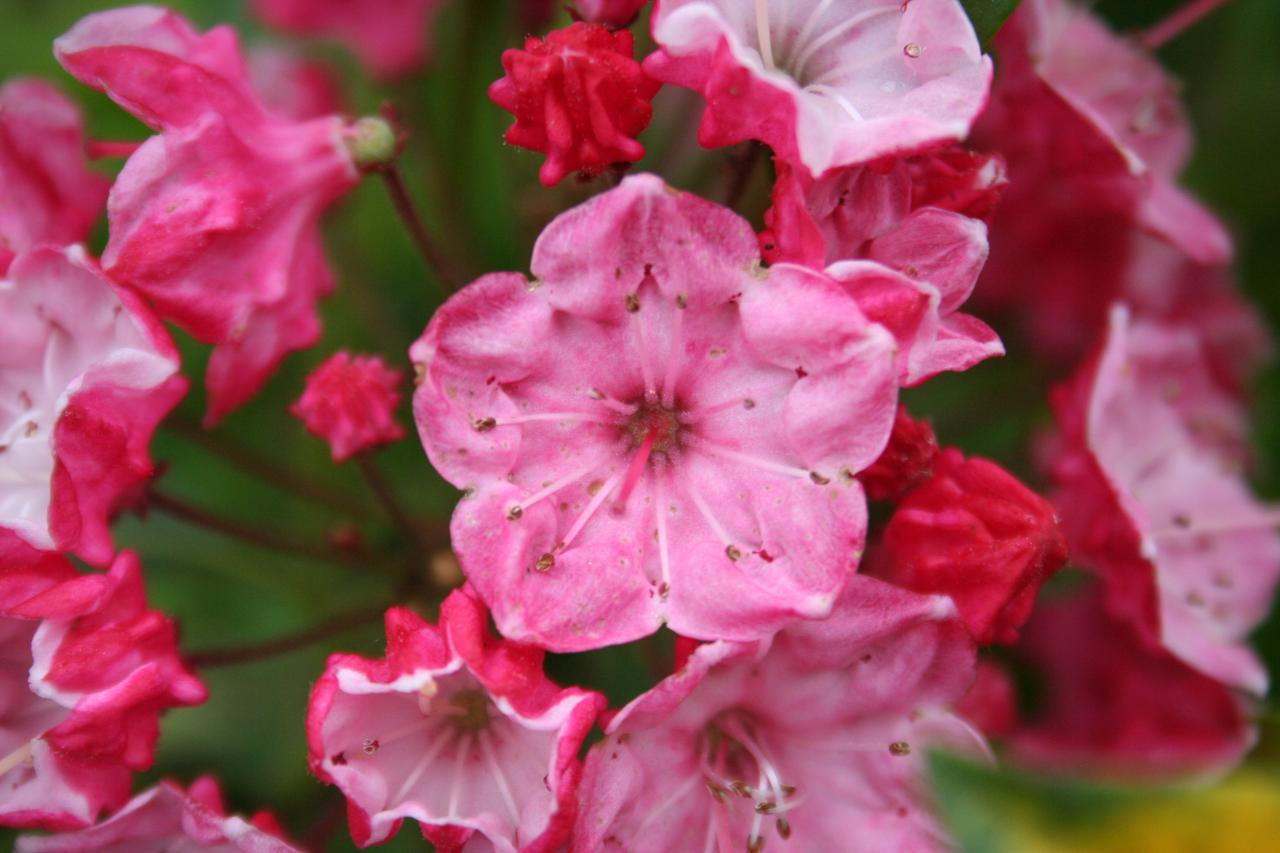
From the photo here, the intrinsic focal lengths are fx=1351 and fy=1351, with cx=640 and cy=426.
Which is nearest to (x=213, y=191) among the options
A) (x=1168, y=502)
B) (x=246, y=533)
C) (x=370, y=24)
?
(x=246, y=533)

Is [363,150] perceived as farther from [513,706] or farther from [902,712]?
[902,712]

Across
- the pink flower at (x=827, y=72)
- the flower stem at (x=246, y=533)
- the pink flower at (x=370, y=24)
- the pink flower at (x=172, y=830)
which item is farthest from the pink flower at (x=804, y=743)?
the pink flower at (x=370, y=24)

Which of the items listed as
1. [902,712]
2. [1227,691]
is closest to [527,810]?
[902,712]

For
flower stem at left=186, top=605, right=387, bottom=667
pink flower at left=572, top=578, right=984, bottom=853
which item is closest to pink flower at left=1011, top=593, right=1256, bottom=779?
pink flower at left=572, top=578, right=984, bottom=853

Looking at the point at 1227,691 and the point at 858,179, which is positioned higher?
the point at 858,179

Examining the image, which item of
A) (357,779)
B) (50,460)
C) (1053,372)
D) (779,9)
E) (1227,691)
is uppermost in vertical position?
(779,9)

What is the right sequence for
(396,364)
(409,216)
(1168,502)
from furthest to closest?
(396,364)
(1168,502)
(409,216)

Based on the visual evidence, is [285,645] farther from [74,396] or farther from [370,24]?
[370,24]

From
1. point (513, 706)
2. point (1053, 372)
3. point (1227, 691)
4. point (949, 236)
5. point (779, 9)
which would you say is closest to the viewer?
point (513, 706)
